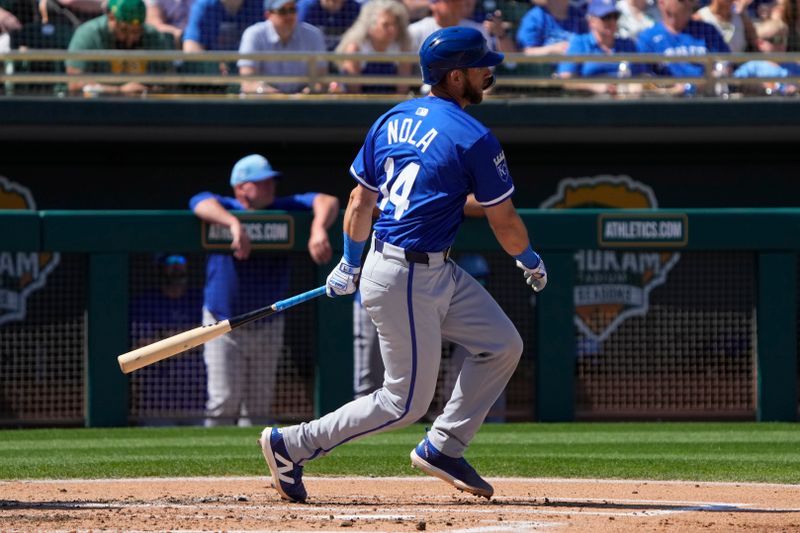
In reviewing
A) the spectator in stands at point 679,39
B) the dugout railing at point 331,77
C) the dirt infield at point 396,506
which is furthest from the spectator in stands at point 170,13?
the dirt infield at point 396,506

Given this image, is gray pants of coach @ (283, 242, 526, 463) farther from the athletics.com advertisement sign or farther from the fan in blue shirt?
the fan in blue shirt

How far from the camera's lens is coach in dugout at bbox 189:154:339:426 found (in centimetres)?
872

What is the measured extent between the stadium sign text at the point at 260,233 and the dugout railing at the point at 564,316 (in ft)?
0.11

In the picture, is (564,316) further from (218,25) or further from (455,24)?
(218,25)

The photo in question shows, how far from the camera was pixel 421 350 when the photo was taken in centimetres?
489

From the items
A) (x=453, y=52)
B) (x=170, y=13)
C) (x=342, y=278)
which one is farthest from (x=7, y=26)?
(x=453, y=52)

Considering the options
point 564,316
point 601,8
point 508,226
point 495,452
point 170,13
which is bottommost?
point 495,452

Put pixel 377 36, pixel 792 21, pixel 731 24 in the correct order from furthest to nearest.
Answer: pixel 792 21 → pixel 731 24 → pixel 377 36

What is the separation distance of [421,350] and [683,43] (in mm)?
7108

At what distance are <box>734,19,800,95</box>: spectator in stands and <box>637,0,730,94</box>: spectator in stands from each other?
0.99ft

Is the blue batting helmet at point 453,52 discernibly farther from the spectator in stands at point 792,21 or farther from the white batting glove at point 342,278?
the spectator in stands at point 792,21

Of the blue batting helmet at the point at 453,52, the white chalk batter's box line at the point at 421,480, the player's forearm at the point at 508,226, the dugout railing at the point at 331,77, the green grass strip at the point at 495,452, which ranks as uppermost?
the blue batting helmet at the point at 453,52

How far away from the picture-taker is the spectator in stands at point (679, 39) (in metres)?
11.2

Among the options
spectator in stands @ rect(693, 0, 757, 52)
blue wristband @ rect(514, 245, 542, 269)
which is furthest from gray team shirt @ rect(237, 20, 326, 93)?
blue wristband @ rect(514, 245, 542, 269)
